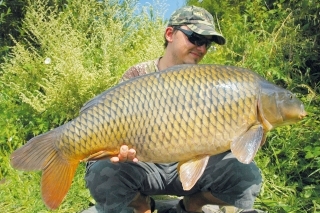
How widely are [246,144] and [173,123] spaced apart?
254mm

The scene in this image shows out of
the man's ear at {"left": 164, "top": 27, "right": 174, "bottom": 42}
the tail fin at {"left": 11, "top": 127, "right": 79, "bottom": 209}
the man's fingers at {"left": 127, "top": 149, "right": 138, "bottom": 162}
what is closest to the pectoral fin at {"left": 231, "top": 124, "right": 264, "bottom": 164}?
the man's fingers at {"left": 127, "top": 149, "right": 138, "bottom": 162}

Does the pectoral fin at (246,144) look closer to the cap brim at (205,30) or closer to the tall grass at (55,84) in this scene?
the cap brim at (205,30)

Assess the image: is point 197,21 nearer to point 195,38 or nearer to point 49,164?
Answer: point 195,38

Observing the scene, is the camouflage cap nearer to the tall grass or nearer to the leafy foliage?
the leafy foliage

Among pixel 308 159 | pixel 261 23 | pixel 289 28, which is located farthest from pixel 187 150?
pixel 261 23

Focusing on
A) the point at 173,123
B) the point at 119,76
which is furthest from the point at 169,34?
the point at 119,76

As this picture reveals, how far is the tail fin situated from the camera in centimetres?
168

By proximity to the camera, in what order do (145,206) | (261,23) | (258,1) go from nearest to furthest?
1. (145,206)
2. (261,23)
3. (258,1)

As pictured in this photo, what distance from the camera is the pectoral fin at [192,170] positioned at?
1643 millimetres

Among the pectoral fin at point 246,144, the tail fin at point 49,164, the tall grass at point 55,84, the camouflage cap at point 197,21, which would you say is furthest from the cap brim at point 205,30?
the tall grass at point 55,84

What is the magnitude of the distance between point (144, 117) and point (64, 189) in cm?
40

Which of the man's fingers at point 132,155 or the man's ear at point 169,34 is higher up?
the man's ear at point 169,34

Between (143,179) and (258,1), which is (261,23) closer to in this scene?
(258,1)

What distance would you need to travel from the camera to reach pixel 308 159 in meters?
2.62
